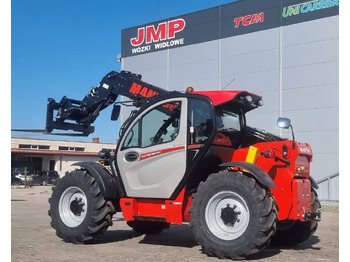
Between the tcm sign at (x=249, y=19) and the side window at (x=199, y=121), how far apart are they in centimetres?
1923

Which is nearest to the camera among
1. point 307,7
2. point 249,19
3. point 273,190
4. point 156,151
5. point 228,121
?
point 273,190

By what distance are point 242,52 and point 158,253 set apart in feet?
67.6

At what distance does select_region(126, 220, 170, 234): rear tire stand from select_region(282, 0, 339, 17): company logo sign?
17389 mm

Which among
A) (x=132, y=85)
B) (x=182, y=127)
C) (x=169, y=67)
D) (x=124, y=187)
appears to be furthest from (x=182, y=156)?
(x=169, y=67)

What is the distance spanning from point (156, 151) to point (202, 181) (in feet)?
3.22

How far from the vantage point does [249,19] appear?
26.1 m

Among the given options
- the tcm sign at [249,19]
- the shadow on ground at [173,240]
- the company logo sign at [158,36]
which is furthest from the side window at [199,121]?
the company logo sign at [158,36]

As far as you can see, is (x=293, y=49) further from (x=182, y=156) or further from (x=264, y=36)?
(x=182, y=156)

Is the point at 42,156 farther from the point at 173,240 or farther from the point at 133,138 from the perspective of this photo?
the point at 133,138

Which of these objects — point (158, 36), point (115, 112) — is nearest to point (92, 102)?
point (115, 112)

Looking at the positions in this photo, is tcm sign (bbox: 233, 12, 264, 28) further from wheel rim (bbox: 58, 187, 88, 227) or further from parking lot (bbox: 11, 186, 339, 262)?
wheel rim (bbox: 58, 187, 88, 227)

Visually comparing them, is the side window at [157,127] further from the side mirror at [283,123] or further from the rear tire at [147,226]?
the rear tire at [147,226]

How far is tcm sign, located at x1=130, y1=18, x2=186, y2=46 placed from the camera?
97.0ft

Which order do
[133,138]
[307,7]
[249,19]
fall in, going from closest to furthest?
[133,138], [307,7], [249,19]
